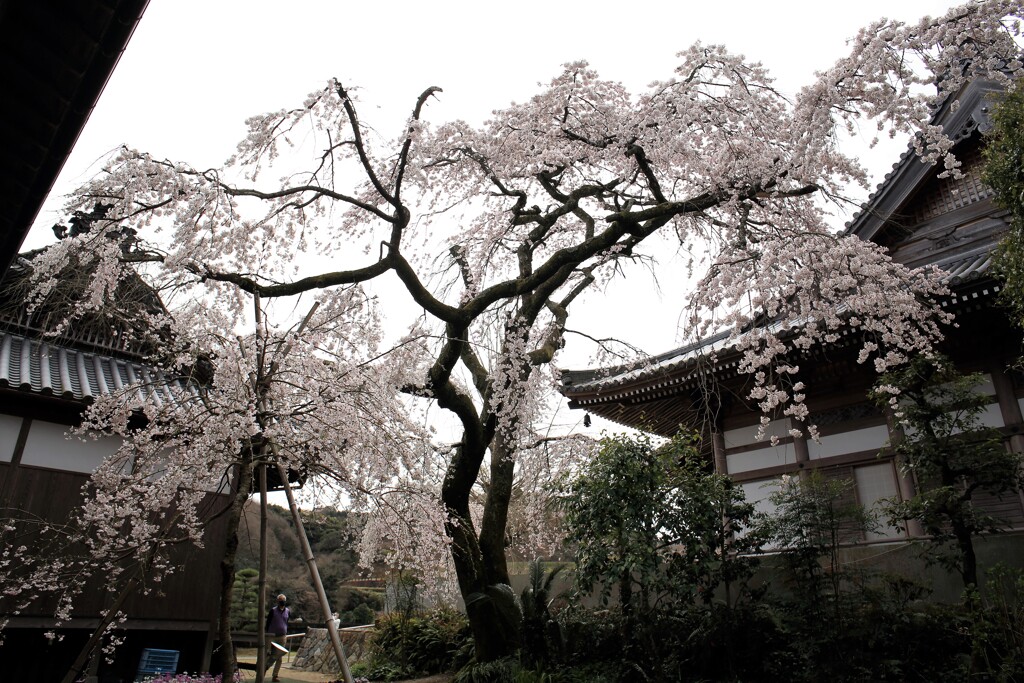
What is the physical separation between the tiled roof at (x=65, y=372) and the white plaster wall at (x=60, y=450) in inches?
23.8

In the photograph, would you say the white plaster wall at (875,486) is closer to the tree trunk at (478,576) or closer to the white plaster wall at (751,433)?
the white plaster wall at (751,433)

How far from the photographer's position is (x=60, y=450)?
812 cm

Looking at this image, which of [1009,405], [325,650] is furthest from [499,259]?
[325,650]

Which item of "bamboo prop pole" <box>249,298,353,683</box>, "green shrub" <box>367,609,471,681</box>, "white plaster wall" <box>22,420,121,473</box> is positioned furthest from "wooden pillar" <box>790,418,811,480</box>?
"white plaster wall" <box>22,420,121,473</box>

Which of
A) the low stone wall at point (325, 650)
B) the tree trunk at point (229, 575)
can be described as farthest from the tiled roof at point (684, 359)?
the low stone wall at point (325, 650)

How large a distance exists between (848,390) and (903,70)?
4.12 meters

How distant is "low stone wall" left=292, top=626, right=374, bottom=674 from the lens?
48.1 feet

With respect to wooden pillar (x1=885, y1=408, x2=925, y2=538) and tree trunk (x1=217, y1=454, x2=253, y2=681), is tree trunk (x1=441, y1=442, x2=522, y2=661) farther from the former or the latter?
wooden pillar (x1=885, y1=408, x2=925, y2=538)

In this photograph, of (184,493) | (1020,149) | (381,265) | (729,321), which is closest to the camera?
(1020,149)

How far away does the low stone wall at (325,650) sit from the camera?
14665 millimetres

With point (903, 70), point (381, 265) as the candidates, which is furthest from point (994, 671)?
point (381, 265)

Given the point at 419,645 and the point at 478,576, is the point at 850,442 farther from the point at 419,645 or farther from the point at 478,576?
the point at 419,645

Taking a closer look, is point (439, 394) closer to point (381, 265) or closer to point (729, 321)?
point (381, 265)

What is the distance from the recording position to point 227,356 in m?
6.92
